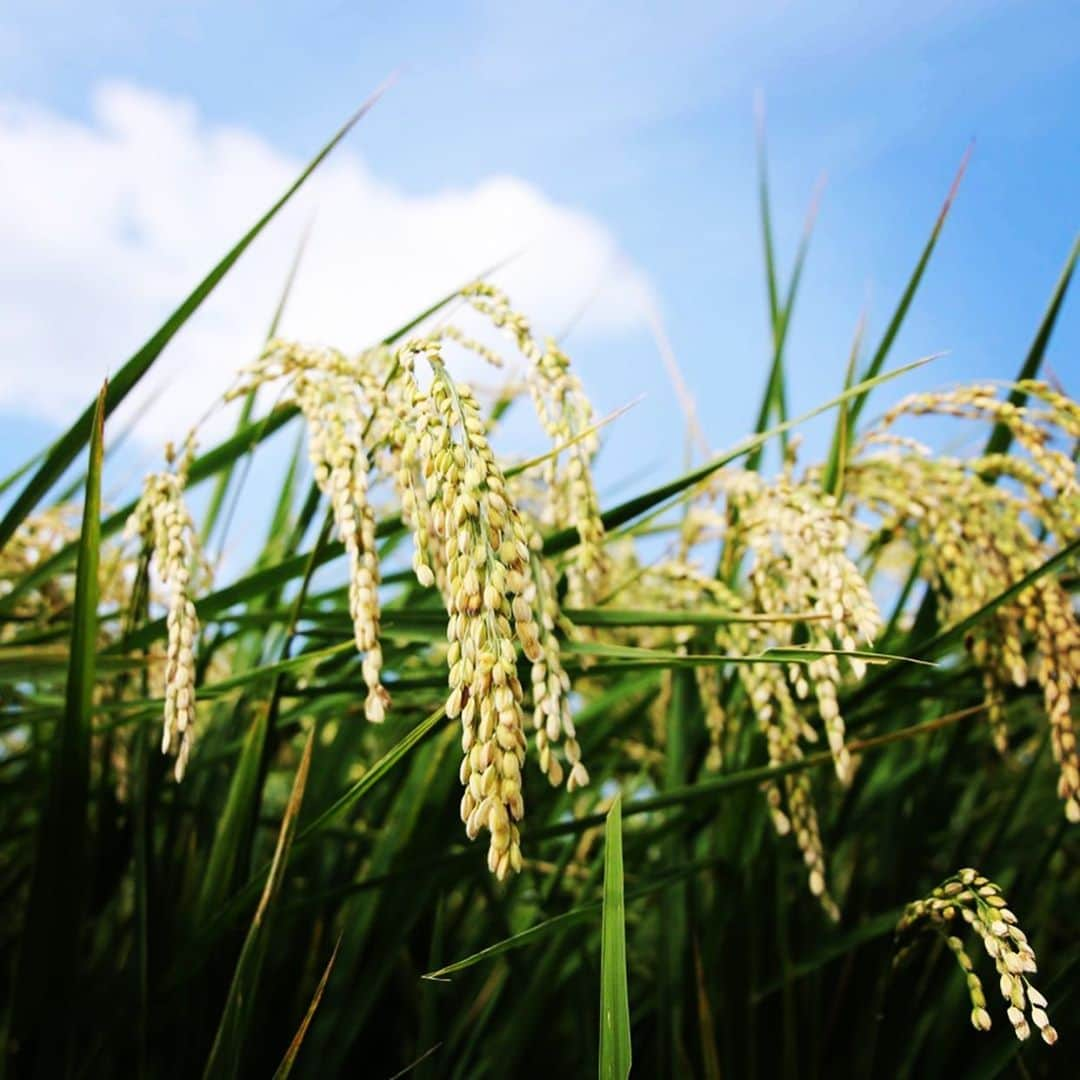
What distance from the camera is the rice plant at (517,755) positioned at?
4.58ft

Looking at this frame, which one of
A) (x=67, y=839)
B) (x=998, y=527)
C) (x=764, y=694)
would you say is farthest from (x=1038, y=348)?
(x=67, y=839)

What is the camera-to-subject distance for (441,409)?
48.2 inches

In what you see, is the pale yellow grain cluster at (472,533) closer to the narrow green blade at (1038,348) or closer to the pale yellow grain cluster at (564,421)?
the pale yellow grain cluster at (564,421)

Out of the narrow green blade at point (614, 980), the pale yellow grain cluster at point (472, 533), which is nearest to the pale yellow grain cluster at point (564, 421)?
the pale yellow grain cluster at point (472, 533)

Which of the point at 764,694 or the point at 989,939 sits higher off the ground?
the point at 764,694

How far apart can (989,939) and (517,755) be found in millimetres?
650

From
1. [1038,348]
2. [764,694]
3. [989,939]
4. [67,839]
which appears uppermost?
[1038,348]

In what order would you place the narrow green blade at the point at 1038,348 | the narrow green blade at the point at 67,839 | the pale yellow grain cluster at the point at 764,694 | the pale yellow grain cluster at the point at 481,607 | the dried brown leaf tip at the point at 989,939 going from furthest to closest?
the narrow green blade at the point at 1038,348 < the pale yellow grain cluster at the point at 764,694 < the narrow green blade at the point at 67,839 < the dried brown leaf tip at the point at 989,939 < the pale yellow grain cluster at the point at 481,607

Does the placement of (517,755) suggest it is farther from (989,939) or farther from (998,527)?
(998,527)

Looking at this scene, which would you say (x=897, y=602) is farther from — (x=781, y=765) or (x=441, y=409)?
(x=441, y=409)

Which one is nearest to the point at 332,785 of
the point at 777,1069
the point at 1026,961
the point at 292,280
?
the point at 777,1069

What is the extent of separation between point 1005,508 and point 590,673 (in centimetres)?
86

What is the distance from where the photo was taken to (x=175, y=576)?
59.3 inches

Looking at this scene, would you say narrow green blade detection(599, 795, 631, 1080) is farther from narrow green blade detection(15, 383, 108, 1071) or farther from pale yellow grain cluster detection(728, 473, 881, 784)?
narrow green blade detection(15, 383, 108, 1071)
